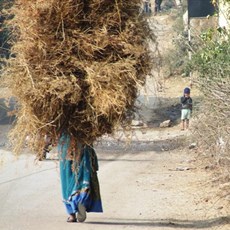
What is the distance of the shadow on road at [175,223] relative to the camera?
7.73 meters

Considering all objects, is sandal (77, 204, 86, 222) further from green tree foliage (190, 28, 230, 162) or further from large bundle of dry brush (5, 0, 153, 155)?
green tree foliage (190, 28, 230, 162)

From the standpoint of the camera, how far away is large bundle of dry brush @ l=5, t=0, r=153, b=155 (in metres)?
6.67

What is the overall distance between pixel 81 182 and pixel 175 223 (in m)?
1.22

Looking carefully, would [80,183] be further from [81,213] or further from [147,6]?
[147,6]

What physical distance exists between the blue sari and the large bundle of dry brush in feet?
2.25

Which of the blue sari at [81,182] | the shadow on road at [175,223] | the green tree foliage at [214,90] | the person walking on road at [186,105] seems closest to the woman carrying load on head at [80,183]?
the blue sari at [81,182]

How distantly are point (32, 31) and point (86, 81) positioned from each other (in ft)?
2.39

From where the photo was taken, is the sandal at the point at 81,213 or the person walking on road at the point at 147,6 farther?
the sandal at the point at 81,213

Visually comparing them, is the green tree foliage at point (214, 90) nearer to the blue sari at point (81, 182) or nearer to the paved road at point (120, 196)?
the paved road at point (120, 196)

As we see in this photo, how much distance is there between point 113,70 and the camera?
21.9 feet

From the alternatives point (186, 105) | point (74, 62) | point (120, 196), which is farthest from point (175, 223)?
point (186, 105)

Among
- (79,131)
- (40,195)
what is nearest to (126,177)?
(40,195)

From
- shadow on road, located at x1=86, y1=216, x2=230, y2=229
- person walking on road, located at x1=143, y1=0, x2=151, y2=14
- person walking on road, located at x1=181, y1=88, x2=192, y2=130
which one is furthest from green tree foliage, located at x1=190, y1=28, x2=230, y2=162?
person walking on road, located at x1=181, y1=88, x2=192, y2=130

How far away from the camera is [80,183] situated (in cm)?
755
